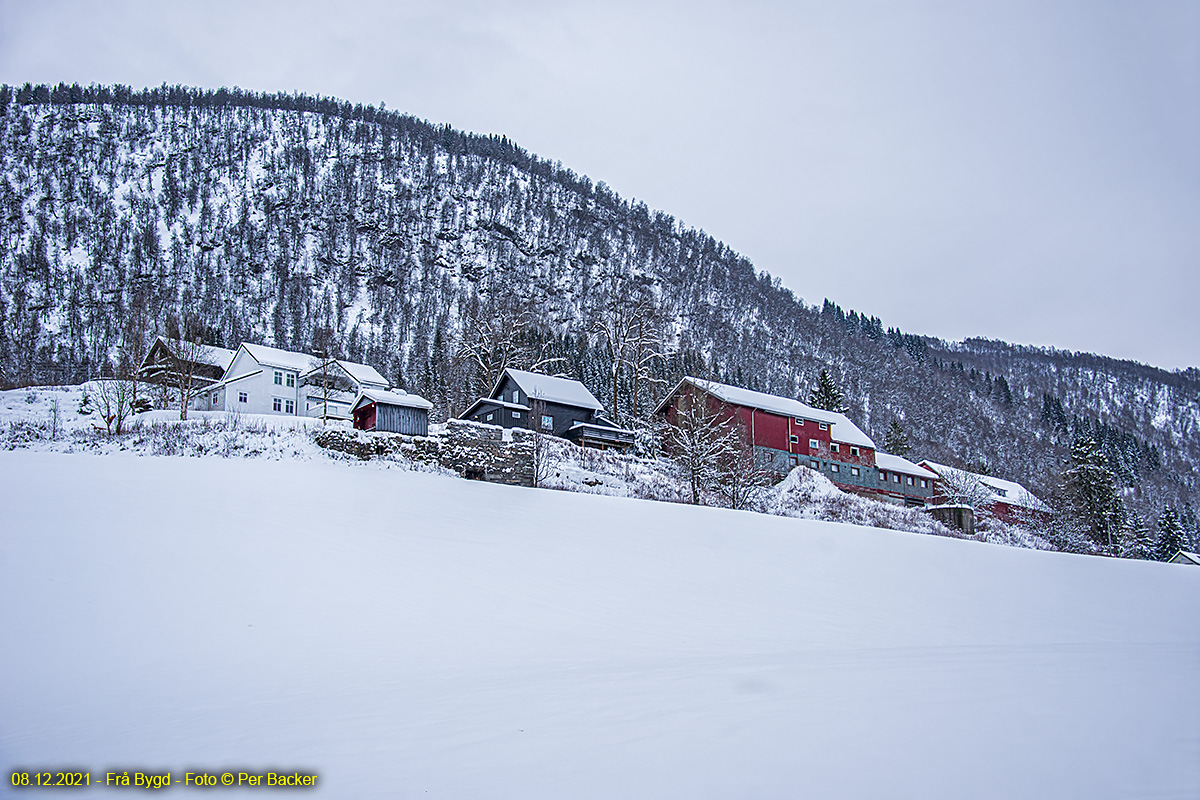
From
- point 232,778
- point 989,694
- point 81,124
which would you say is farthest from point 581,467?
point 81,124

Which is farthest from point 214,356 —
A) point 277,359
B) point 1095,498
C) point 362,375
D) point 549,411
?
point 1095,498

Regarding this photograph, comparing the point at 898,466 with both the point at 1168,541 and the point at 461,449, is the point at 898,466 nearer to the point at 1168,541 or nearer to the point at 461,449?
the point at 1168,541

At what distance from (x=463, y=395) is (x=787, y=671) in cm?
5905

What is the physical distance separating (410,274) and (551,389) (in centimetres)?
10758

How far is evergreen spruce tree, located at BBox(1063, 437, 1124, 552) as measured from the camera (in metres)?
41.6

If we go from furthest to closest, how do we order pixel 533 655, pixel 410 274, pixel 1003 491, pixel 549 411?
1. pixel 410 274
2. pixel 1003 491
3. pixel 549 411
4. pixel 533 655

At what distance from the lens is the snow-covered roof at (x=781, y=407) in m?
47.0

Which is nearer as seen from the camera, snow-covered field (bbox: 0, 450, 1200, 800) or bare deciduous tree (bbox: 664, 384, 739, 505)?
snow-covered field (bbox: 0, 450, 1200, 800)

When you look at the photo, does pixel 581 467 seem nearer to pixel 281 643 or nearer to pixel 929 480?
pixel 281 643

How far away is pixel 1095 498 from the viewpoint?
141ft

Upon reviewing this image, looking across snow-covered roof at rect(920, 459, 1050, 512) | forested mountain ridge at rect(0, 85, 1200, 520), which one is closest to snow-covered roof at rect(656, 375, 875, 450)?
snow-covered roof at rect(920, 459, 1050, 512)

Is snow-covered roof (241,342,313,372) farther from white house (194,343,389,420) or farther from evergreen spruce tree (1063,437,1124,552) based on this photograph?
evergreen spruce tree (1063,437,1124,552)

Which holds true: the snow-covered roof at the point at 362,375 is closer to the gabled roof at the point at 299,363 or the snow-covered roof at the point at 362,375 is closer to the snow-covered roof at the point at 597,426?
the gabled roof at the point at 299,363

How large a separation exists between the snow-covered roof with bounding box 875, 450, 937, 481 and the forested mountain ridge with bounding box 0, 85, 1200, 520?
25754 mm
